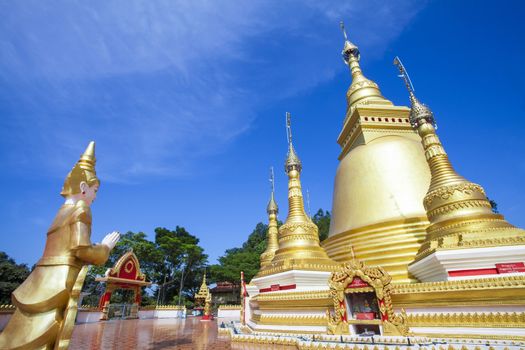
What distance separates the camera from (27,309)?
11.4ft

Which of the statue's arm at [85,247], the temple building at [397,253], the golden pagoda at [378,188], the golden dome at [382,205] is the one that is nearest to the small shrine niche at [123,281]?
the temple building at [397,253]

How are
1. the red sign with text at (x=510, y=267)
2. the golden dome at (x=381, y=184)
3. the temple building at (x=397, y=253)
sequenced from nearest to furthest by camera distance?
the temple building at (x=397, y=253) → the red sign with text at (x=510, y=267) → the golden dome at (x=381, y=184)

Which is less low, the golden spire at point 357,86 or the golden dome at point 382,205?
the golden spire at point 357,86

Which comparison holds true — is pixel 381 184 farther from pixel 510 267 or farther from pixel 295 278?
pixel 510 267

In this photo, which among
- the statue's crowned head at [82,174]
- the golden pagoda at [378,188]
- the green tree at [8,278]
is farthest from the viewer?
the green tree at [8,278]

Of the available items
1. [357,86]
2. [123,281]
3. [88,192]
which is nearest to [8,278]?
[123,281]

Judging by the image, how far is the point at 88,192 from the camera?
456 cm

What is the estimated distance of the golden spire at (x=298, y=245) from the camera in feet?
33.8

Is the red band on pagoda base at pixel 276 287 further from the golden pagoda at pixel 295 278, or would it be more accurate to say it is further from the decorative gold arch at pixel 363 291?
the decorative gold arch at pixel 363 291

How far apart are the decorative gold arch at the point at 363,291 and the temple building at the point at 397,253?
0.02m

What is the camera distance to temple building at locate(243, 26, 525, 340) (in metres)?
6.20

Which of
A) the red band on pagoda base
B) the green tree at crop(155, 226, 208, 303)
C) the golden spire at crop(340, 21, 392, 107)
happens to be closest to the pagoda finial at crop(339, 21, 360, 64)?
the golden spire at crop(340, 21, 392, 107)

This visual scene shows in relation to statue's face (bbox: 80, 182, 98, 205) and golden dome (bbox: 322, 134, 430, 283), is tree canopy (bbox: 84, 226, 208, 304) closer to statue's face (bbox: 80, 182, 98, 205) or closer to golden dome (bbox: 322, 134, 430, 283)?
golden dome (bbox: 322, 134, 430, 283)

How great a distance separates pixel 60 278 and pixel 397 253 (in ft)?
31.9
